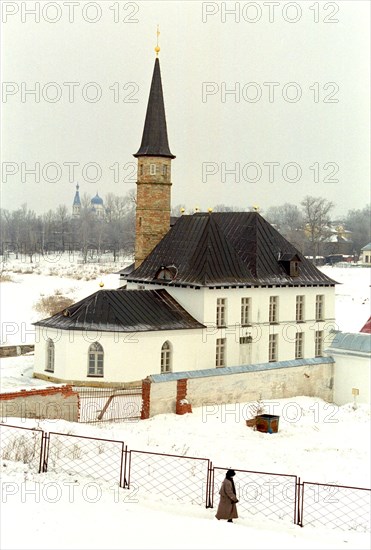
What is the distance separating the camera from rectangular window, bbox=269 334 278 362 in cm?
2944

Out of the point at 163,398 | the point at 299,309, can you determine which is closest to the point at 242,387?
the point at 163,398

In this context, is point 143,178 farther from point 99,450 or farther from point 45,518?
point 45,518

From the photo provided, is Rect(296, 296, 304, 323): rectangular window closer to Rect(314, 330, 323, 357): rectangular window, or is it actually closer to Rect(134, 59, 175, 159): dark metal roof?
Rect(314, 330, 323, 357): rectangular window

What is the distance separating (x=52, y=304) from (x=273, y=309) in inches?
798

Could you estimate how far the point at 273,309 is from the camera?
29438mm

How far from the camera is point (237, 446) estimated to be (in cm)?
1891

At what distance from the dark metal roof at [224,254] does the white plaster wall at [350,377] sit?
4408 mm

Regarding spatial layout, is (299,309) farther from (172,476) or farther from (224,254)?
(172,476)

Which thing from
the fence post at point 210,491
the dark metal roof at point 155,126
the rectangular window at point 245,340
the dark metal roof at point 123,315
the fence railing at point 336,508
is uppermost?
the dark metal roof at point 155,126

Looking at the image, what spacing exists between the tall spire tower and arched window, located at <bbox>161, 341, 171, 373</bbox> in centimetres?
653

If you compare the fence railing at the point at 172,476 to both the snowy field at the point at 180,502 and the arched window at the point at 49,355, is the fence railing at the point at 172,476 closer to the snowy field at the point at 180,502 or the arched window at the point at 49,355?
the snowy field at the point at 180,502

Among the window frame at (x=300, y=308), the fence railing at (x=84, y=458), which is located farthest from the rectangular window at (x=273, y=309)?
the fence railing at (x=84, y=458)

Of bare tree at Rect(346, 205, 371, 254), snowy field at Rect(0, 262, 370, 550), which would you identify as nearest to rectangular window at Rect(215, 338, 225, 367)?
snowy field at Rect(0, 262, 370, 550)

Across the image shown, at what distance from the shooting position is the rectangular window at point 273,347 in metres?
29.4
